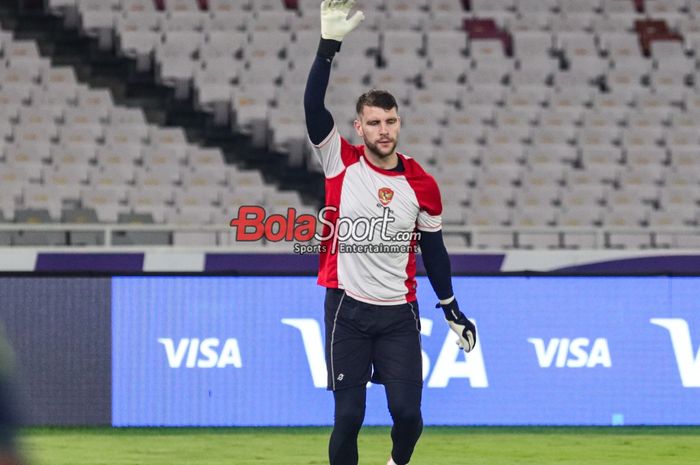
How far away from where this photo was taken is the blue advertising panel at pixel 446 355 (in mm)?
9594

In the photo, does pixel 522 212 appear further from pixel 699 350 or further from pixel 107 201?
pixel 699 350

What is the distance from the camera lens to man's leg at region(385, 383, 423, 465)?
552 centimetres

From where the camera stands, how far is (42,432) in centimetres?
944

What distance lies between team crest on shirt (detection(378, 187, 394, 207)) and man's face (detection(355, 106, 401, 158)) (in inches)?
5.8

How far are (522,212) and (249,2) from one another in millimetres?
5293

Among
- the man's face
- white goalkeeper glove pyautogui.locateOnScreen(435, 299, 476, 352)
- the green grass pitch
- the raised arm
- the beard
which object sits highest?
the raised arm

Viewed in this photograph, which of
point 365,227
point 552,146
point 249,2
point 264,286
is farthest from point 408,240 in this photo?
point 249,2

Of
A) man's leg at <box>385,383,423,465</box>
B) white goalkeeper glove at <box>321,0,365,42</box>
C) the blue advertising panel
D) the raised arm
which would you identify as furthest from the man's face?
the blue advertising panel

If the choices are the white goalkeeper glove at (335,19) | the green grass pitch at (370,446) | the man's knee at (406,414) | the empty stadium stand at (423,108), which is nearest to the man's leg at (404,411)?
the man's knee at (406,414)

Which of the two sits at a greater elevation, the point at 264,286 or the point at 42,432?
the point at 264,286

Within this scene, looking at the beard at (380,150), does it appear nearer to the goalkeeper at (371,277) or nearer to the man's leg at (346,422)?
the goalkeeper at (371,277)

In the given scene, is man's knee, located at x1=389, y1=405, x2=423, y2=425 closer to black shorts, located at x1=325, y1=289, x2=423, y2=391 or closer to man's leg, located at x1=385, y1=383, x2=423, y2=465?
man's leg, located at x1=385, y1=383, x2=423, y2=465

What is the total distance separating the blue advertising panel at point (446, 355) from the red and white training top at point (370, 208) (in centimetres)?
400

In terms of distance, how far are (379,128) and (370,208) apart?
13.3 inches
